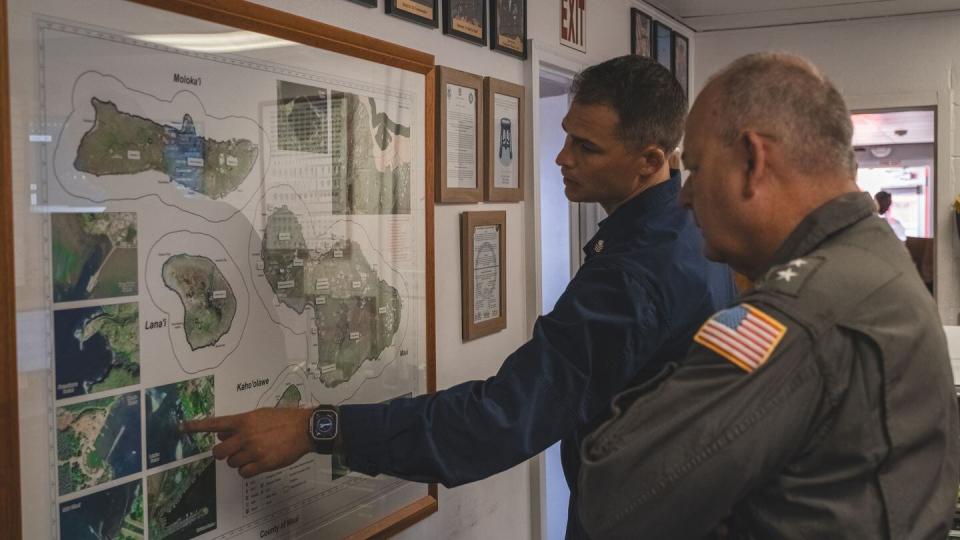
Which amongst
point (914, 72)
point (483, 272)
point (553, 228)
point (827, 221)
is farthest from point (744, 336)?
point (914, 72)

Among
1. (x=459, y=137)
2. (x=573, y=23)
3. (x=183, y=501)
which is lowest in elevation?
(x=183, y=501)

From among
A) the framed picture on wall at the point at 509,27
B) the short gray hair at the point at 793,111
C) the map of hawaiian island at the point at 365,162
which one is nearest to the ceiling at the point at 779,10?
the framed picture on wall at the point at 509,27

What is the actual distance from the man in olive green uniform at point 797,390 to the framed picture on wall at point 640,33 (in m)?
2.80

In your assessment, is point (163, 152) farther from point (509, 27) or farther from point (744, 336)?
point (509, 27)

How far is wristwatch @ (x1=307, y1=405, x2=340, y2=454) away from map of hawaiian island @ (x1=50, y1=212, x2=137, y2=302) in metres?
0.39

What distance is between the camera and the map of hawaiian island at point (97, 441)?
127cm

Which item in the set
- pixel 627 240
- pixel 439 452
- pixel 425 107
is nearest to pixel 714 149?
pixel 627 240

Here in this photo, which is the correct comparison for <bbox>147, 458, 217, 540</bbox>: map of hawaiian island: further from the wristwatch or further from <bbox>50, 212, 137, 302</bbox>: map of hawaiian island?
<bbox>50, 212, 137, 302</bbox>: map of hawaiian island

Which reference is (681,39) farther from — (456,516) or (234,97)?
(234,97)

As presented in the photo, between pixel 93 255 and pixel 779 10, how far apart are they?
410cm

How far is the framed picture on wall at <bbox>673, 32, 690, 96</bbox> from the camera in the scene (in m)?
4.51

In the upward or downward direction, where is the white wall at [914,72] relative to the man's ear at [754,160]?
upward

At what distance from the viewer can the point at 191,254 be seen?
1475 mm

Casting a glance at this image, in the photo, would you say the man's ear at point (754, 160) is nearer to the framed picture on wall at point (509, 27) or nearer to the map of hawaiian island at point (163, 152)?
the map of hawaiian island at point (163, 152)
